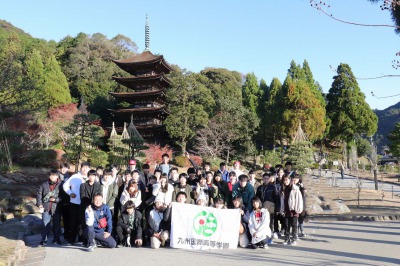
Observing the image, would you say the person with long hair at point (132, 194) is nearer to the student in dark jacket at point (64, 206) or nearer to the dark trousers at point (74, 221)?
the dark trousers at point (74, 221)

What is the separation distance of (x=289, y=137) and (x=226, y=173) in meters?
26.6

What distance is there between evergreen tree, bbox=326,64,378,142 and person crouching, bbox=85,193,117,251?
1329 inches

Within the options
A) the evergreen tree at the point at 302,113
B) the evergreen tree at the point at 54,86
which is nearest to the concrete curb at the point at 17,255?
the evergreen tree at the point at 54,86

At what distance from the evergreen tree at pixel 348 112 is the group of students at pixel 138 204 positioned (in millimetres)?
31434

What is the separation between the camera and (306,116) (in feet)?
109

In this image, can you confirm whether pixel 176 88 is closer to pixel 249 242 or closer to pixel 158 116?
pixel 158 116

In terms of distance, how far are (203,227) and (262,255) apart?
123 cm

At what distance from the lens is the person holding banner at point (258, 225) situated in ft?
22.2

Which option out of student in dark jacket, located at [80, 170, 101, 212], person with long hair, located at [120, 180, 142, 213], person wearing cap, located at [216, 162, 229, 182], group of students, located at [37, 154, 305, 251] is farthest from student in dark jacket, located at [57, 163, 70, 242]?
person wearing cap, located at [216, 162, 229, 182]

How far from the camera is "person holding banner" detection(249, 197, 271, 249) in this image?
676 centimetres

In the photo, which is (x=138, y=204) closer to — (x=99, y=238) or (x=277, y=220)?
(x=99, y=238)

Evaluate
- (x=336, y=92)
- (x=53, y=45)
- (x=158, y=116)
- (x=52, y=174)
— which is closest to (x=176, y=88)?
(x=158, y=116)

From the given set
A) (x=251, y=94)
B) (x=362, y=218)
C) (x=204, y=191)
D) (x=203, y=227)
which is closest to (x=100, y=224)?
(x=203, y=227)

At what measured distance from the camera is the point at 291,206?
7195 mm
